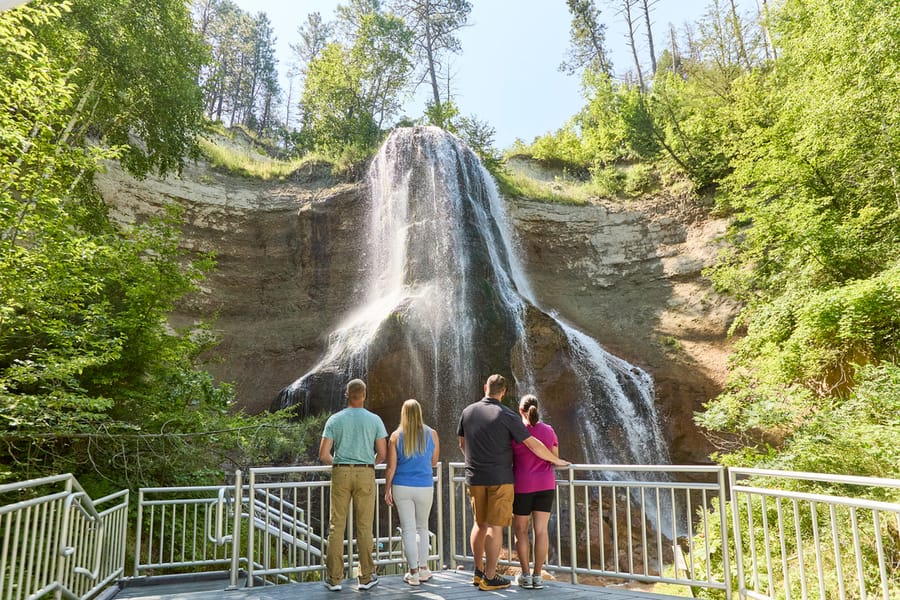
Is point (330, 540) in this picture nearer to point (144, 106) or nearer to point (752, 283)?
point (144, 106)

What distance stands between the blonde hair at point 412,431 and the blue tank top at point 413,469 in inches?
1.9

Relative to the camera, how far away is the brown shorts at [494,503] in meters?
4.81

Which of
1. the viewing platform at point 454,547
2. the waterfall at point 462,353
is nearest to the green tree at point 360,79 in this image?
the waterfall at point 462,353

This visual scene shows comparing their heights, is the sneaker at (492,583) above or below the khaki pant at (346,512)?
below

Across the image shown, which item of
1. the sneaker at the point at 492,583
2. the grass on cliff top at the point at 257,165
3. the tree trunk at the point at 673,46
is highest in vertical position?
the tree trunk at the point at 673,46

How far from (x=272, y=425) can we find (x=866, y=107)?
14.9 metres

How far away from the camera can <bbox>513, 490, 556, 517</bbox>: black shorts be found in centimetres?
497

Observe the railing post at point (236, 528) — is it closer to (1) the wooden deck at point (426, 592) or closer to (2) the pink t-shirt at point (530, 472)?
(1) the wooden deck at point (426, 592)

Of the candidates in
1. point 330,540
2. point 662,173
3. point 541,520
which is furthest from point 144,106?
point 662,173

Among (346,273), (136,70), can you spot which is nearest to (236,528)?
(136,70)

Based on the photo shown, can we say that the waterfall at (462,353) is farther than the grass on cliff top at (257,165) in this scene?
No

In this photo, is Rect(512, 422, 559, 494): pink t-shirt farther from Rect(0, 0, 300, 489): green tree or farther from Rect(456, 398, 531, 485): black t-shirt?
Rect(0, 0, 300, 489): green tree

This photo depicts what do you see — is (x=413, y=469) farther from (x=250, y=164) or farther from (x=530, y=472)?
(x=250, y=164)

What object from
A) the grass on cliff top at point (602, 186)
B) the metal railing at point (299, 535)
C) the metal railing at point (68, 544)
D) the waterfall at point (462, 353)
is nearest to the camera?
the metal railing at point (68, 544)
